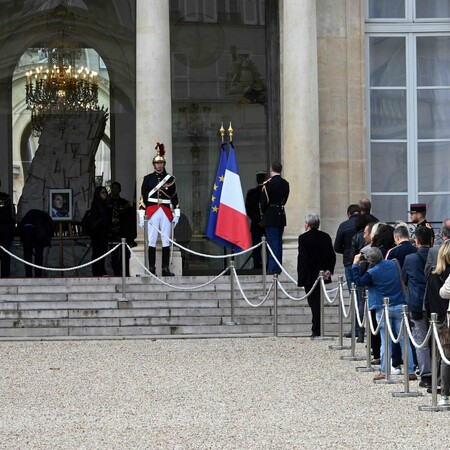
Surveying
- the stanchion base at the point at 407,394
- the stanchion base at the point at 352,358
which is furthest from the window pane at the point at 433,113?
the stanchion base at the point at 407,394

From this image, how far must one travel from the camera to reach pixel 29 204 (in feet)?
98.0

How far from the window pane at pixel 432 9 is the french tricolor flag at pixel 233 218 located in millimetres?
4732

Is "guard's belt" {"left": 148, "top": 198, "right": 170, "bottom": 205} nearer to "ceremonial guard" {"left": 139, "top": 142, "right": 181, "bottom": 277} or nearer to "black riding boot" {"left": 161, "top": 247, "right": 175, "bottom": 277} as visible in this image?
"ceremonial guard" {"left": 139, "top": 142, "right": 181, "bottom": 277}

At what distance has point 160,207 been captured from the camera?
21.9 meters

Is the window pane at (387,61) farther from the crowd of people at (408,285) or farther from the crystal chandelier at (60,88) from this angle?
the crowd of people at (408,285)

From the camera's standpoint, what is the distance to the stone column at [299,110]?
23.6m

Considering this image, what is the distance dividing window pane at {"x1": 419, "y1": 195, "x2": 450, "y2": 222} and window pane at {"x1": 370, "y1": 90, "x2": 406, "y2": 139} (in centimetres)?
106

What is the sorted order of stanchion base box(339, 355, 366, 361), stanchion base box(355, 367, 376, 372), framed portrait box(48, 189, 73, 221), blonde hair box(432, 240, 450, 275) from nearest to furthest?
blonde hair box(432, 240, 450, 275) < stanchion base box(355, 367, 376, 372) < stanchion base box(339, 355, 366, 361) < framed portrait box(48, 189, 73, 221)

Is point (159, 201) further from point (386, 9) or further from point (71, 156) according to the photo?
point (71, 156)

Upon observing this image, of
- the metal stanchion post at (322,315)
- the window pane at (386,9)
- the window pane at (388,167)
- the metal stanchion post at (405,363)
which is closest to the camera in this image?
the metal stanchion post at (405,363)

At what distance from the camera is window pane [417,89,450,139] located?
1013 inches

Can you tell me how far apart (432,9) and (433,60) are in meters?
0.81

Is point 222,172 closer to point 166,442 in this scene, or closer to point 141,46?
point 141,46

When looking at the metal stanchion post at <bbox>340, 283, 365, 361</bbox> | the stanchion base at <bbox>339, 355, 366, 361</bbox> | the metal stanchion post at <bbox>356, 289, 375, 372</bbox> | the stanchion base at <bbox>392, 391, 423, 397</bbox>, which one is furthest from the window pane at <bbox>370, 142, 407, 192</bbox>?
the stanchion base at <bbox>392, 391, 423, 397</bbox>
